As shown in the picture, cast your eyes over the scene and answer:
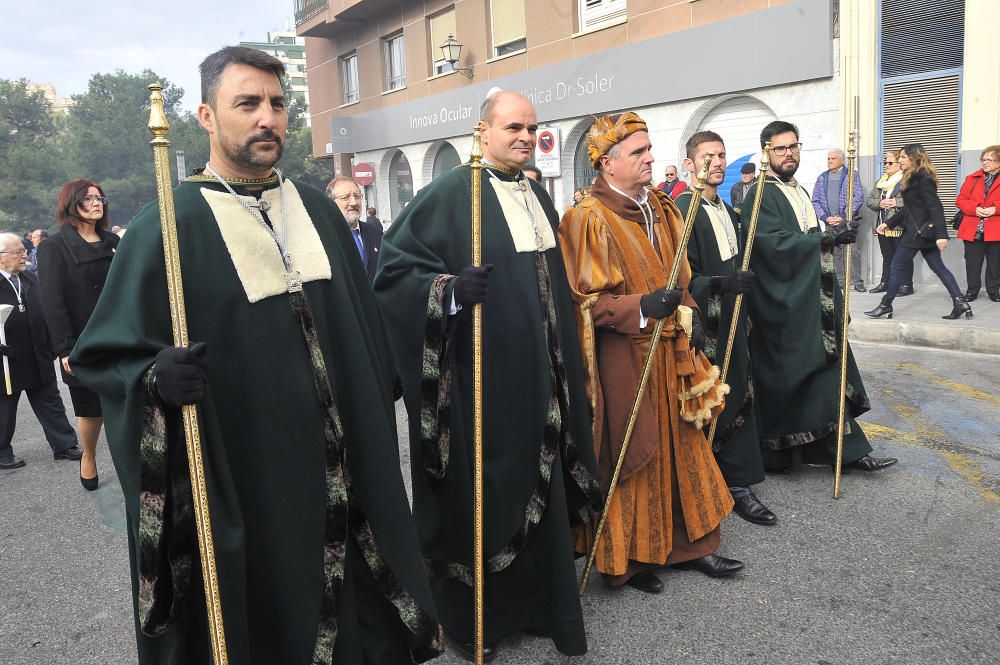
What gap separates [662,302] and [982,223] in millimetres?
8180

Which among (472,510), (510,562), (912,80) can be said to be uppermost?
(912,80)

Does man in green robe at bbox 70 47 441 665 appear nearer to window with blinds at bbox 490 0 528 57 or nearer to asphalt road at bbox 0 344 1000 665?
asphalt road at bbox 0 344 1000 665

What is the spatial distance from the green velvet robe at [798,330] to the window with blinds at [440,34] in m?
16.6

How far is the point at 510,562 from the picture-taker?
310 centimetres

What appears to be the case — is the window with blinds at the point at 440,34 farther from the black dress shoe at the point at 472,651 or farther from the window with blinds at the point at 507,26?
the black dress shoe at the point at 472,651

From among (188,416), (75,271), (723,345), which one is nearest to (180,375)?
(188,416)

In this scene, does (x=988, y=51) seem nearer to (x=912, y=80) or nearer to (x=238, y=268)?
(x=912, y=80)

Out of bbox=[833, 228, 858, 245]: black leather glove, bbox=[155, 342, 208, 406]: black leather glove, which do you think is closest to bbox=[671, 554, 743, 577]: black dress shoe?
bbox=[833, 228, 858, 245]: black leather glove

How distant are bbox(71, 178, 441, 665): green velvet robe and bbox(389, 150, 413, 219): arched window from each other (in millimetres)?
21841

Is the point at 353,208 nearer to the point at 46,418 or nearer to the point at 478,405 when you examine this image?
the point at 46,418

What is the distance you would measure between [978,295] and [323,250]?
9.99 m

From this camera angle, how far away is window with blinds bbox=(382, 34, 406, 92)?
2247cm

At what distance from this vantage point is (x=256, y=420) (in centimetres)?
220

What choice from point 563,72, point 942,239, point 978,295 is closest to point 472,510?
point 942,239
